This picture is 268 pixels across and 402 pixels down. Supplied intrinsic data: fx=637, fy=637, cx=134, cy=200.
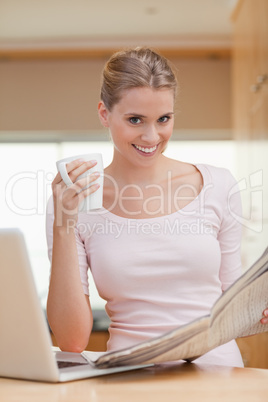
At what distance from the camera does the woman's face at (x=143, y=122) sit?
148 centimetres

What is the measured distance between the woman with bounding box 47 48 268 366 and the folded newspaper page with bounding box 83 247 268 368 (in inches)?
16.3

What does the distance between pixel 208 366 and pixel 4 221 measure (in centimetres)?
500

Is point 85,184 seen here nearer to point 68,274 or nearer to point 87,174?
point 87,174

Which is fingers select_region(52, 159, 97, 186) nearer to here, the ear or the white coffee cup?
the white coffee cup

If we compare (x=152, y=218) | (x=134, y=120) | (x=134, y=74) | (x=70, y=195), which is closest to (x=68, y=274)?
(x=70, y=195)

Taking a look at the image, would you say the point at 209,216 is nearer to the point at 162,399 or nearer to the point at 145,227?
the point at 145,227

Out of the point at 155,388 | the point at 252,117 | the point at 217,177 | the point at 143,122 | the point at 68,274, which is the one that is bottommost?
the point at 155,388

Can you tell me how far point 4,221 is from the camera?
5879 millimetres

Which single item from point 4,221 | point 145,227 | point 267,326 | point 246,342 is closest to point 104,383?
point 267,326

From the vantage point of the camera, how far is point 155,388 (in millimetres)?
888

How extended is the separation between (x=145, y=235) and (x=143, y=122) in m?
0.26

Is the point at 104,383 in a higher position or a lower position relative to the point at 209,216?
lower

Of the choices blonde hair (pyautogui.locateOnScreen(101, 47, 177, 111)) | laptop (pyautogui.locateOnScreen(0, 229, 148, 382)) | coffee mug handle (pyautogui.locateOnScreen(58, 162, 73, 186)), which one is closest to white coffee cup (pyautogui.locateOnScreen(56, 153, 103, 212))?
coffee mug handle (pyautogui.locateOnScreen(58, 162, 73, 186))

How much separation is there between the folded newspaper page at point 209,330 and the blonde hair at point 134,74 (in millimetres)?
679
